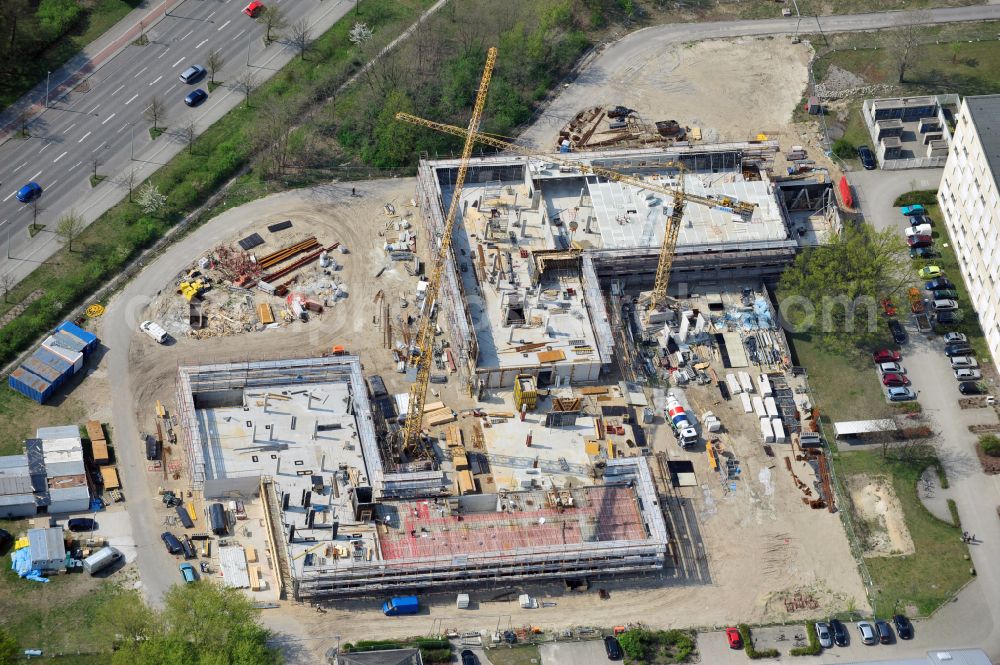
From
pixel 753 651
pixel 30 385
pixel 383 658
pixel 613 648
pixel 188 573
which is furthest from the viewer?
pixel 30 385

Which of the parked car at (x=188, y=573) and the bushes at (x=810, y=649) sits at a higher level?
the parked car at (x=188, y=573)

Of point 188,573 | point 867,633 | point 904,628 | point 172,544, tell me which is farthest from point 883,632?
point 172,544

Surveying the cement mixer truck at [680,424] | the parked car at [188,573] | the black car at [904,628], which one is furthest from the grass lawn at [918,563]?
the parked car at [188,573]

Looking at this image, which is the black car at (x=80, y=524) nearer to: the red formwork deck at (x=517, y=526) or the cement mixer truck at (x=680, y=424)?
the red formwork deck at (x=517, y=526)

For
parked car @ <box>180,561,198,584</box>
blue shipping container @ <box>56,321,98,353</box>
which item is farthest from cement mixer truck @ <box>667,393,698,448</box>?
blue shipping container @ <box>56,321,98,353</box>

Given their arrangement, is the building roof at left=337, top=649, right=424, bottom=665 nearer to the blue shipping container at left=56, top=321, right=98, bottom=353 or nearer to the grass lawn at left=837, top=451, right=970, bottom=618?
the grass lawn at left=837, top=451, right=970, bottom=618

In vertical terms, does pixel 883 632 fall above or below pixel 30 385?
below

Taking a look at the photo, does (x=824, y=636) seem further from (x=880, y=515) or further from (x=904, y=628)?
(x=880, y=515)
